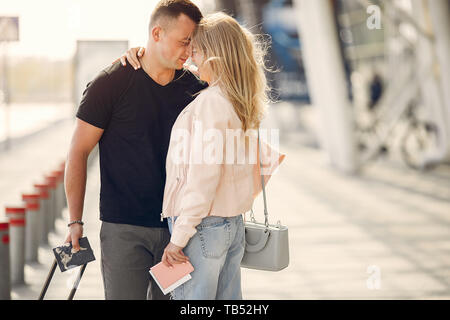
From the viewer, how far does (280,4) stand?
17422 mm

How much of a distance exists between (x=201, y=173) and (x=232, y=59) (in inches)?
18.0

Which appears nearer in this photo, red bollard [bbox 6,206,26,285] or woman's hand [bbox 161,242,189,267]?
woman's hand [bbox 161,242,189,267]

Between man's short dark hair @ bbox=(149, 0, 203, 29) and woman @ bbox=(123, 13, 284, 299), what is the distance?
6.6 inches

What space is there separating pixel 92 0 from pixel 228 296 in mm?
2375

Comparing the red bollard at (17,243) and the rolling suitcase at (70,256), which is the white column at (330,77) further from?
the rolling suitcase at (70,256)

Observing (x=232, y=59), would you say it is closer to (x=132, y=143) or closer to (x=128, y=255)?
(x=132, y=143)

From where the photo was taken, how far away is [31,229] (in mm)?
6391

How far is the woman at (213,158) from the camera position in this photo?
2.46 meters

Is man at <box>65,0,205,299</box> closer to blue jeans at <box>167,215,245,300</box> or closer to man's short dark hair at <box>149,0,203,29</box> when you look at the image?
man's short dark hair at <box>149,0,203,29</box>

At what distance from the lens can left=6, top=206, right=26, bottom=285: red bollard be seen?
5.68 meters

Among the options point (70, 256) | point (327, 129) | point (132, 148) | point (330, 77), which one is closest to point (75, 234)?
point (70, 256)

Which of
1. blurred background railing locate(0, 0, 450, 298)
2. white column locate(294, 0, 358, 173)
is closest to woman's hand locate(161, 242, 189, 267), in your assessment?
blurred background railing locate(0, 0, 450, 298)

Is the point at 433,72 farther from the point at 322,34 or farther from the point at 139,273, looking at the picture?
the point at 139,273
